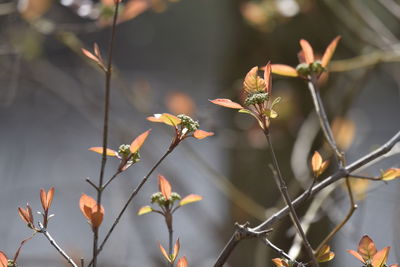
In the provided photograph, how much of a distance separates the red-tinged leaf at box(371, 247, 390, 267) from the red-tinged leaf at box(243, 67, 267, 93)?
0.56 feet

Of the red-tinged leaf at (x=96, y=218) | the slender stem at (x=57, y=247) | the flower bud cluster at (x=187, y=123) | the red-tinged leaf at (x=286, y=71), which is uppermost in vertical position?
the red-tinged leaf at (x=286, y=71)

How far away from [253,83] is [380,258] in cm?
18

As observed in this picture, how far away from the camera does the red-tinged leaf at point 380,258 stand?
20.4 inches

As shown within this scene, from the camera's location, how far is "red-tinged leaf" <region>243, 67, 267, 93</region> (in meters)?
0.51

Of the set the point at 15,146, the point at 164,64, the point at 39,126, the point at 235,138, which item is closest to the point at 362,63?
the point at 235,138

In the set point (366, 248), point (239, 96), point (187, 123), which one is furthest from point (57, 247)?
point (239, 96)

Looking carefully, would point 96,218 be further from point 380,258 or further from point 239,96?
point 239,96

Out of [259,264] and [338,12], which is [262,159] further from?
[259,264]

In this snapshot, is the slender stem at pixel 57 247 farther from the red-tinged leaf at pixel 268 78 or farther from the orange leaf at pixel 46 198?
the red-tinged leaf at pixel 268 78

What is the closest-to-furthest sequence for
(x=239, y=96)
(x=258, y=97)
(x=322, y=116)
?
(x=258, y=97) < (x=322, y=116) < (x=239, y=96)

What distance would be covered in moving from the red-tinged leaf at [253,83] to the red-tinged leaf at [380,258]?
0.56 ft

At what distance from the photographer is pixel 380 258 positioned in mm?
519

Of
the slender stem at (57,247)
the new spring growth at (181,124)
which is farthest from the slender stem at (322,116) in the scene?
the slender stem at (57,247)

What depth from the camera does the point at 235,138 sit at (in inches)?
67.6
